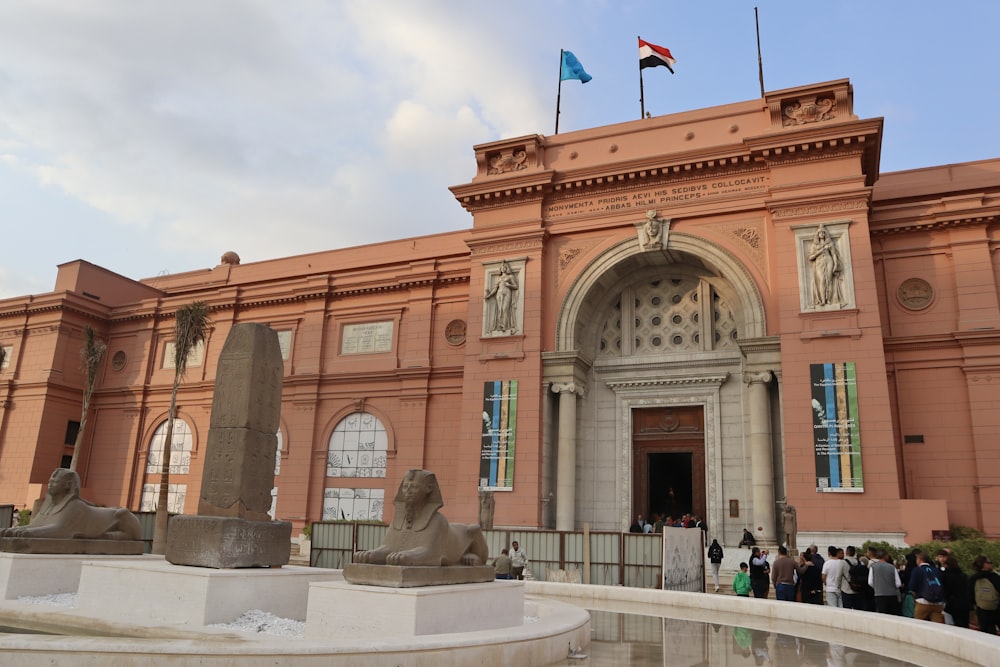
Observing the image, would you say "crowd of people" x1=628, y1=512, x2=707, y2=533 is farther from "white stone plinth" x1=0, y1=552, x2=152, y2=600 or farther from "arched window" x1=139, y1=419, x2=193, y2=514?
"arched window" x1=139, y1=419, x2=193, y2=514

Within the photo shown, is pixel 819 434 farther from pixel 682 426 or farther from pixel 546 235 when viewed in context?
pixel 546 235

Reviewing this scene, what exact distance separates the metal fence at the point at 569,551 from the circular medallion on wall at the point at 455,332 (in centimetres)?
954

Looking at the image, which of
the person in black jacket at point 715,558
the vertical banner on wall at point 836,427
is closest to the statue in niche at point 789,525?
the vertical banner on wall at point 836,427

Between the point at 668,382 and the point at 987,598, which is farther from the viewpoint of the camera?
the point at 668,382

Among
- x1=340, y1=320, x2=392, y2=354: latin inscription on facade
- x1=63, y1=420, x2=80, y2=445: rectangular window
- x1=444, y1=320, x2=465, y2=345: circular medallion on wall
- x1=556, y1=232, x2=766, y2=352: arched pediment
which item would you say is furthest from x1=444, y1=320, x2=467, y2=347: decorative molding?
x1=63, y1=420, x2=80, y2=445: rectangular window

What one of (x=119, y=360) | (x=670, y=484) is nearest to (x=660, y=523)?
(x=670, y=484)

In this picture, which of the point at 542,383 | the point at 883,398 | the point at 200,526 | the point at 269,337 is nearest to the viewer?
the point at 200,526

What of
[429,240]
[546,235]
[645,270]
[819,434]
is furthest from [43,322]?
[819,434]

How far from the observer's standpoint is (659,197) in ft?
73.1

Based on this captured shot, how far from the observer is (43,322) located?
32.8 m

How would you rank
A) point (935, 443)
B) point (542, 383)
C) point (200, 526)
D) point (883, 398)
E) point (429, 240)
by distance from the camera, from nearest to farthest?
1. point (200, 526)
2. point (883, 398)
3. point (935, 443)
4. point (542, 383)
5. point (429, 240)

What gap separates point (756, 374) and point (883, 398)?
3160mm

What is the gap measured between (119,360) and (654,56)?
26.5m

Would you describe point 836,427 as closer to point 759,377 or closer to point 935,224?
point 759,377
